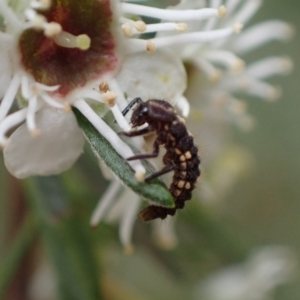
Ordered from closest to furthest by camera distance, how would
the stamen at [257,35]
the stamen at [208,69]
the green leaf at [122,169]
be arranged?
the green leaf at [122,169]
the stamen at [208,69]
the stamen at [257,35]

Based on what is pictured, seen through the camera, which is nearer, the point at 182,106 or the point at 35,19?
the point at 35,19

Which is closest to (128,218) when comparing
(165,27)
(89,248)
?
(89,248)

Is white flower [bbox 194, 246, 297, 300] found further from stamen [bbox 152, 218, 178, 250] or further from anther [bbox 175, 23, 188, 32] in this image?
anther [bbox 175, 23, 188, 32]

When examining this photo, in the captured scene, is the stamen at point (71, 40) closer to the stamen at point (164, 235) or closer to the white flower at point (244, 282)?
the stamen at point (164, 235)

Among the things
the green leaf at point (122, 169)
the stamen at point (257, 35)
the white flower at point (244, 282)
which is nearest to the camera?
the green leaf at point (122, 169)

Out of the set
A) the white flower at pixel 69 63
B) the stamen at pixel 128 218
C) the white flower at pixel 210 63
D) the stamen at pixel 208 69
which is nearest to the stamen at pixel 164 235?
the white flower at pixel 210 63

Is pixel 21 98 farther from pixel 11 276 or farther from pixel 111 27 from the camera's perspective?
pixel 11 276

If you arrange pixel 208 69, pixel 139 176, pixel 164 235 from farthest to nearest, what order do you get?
pixel 164 235, pixel 208 69, pixel 139 176

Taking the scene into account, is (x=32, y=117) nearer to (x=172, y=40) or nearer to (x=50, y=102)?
(x=50, y=102)
